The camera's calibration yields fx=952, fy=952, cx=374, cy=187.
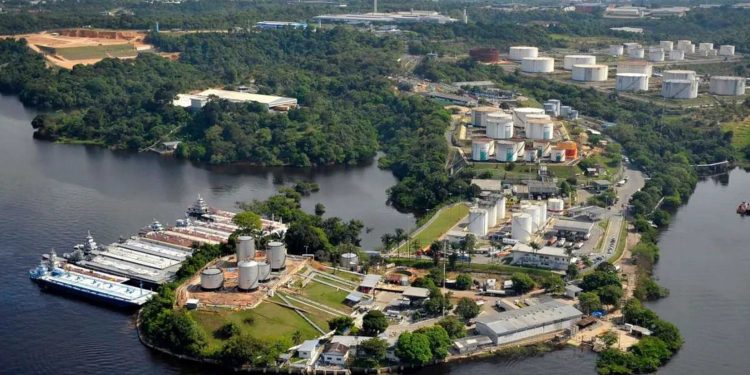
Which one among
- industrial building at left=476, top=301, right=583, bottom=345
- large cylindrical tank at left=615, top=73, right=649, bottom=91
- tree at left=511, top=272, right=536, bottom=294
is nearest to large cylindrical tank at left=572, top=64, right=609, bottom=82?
large cylindrical tank at left=615, top=73, right=649, bottom=91

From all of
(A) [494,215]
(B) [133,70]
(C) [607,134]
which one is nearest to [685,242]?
(A) [494,215]

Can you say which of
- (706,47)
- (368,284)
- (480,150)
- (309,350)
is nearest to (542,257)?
(368,284)

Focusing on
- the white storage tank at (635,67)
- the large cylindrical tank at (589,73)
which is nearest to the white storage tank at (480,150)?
the large cylindrical tank at (589,73)

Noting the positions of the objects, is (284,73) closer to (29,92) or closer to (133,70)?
(133,70)

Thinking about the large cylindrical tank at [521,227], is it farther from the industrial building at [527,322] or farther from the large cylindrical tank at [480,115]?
the large cylindrical tank at [480,115]

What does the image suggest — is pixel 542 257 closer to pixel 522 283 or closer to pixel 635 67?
pixel 522 283
